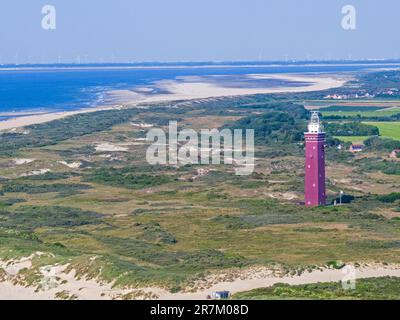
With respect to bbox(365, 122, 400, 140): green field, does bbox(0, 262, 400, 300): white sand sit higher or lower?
higher

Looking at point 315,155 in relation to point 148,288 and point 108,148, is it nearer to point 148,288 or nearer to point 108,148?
point 148,288

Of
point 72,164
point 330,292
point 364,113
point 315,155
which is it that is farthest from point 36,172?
point 364,113

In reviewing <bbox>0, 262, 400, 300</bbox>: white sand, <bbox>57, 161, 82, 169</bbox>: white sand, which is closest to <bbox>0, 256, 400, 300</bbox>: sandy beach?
<bbox>0, 262, 400, 300</bbox>: white sand

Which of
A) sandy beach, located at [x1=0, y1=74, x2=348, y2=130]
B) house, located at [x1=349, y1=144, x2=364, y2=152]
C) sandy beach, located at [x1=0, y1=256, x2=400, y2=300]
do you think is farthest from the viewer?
sandy beach, located at [x1=0, y1=74, x2=348, y2=130]

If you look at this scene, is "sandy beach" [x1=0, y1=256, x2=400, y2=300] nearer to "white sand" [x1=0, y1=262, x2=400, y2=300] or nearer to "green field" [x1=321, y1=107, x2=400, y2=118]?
"white sand" [x1=0, y1=262, x2=400, y2=300]

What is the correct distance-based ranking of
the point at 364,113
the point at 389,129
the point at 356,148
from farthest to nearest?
the point at 364,113, the point at 389,129, the point at 356,148

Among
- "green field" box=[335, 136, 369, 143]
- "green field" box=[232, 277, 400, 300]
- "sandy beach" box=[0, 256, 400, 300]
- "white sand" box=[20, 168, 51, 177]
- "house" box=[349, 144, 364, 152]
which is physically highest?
"green field" box=[232, 277, 400, 300]

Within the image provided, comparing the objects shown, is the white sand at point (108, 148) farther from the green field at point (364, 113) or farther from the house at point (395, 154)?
the green field at point (364, 113)
